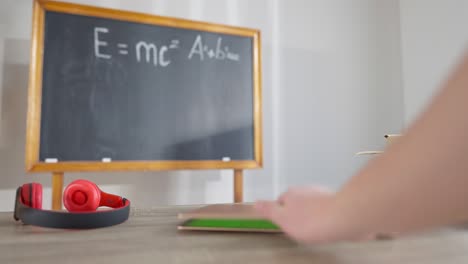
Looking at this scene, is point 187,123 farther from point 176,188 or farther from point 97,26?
point 97,26

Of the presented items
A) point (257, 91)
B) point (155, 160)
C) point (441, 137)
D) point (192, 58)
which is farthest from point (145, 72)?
point (441, 137)

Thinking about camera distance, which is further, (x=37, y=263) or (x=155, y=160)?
(x=155, y=160)

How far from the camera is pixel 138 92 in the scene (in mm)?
1157

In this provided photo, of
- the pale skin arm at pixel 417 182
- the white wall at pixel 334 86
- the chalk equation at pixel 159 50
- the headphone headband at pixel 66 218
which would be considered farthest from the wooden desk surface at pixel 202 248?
the white wall at pixel 334 86

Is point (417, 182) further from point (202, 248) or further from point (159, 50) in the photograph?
point (159, 50)

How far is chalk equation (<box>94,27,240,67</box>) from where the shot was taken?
1.12 m

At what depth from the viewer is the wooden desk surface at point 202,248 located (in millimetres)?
350

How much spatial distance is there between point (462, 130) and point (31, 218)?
59 centimetres

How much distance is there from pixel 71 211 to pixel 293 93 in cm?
128

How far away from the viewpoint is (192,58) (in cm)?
125

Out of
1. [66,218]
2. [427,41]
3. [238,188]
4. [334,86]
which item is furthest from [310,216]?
[427,41]

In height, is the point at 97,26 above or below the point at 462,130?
above

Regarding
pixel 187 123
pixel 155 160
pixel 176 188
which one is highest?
pixel 187 123

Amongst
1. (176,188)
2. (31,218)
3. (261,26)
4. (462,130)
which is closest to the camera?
(462,130)
